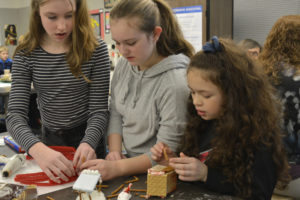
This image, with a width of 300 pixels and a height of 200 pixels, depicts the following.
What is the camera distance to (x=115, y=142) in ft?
3.92

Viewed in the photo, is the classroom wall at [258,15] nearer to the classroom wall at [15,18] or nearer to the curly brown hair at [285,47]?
the curly brown hair at [285,47]

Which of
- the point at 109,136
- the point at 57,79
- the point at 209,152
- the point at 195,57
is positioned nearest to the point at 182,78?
the point at 195,57

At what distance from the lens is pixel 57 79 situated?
3.94 feet

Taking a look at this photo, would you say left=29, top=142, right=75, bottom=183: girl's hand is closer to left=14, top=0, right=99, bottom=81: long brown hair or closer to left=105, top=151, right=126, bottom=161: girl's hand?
left=105, top=151, right=126, bottom=161: girl's hand

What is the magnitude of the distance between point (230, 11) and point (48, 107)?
6.20 feet

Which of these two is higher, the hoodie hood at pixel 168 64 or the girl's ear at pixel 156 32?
the girl's ear at pixel 156 32

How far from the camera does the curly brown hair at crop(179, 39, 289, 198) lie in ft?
2.94

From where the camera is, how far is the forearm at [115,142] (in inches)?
46.7

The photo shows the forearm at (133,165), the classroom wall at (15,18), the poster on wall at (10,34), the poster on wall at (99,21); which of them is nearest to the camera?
the forearm at (133,165)

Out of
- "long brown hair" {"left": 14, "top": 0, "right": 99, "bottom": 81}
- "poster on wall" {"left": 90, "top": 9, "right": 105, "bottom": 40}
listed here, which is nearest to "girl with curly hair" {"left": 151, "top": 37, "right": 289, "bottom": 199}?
"long brown hair" {"left": 14, "top": 0, "right": 99, "bottom": 81}

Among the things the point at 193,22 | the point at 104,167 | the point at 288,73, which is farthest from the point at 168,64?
the point at 193,22

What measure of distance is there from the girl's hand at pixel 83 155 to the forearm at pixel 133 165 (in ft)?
0.36

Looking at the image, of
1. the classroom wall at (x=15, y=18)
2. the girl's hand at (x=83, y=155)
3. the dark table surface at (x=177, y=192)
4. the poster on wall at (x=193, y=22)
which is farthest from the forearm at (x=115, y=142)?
the classroom wall at (x=15, y=18)

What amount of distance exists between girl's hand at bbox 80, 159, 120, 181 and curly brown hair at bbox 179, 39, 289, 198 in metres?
0.28
